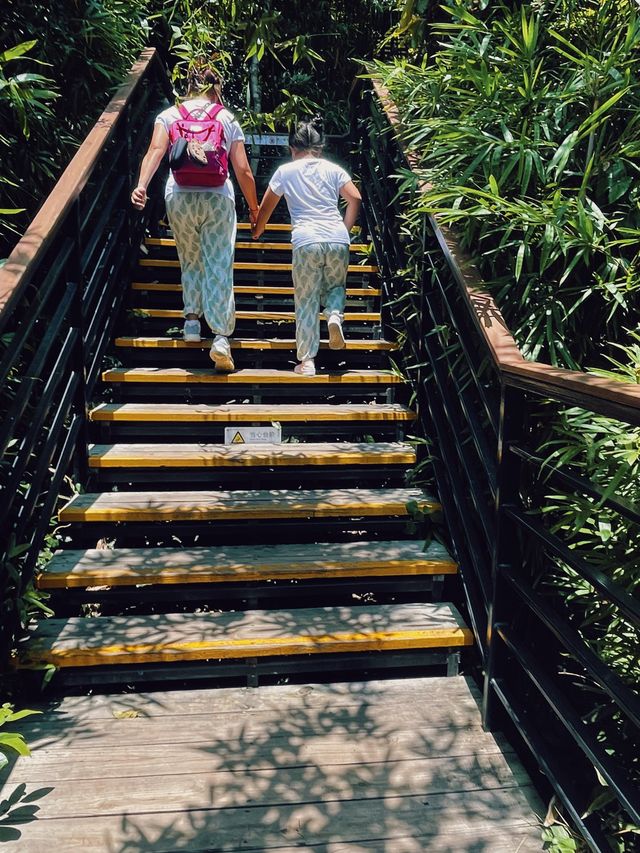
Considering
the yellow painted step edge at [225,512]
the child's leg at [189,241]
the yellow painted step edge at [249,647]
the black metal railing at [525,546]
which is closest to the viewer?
the black metal railing at [525,546]

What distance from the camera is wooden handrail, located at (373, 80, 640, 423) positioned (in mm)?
1358

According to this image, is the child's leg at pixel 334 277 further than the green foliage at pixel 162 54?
Yes

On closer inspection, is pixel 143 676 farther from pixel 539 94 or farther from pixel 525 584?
pixel 539 94

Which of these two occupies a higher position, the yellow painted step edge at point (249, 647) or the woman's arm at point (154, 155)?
the woman's arm at point (154, 155)

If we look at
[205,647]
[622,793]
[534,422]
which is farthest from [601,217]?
[205,647]

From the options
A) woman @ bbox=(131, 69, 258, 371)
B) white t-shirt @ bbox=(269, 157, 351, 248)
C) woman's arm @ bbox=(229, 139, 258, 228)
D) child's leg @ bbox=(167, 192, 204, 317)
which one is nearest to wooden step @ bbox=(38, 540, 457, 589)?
woman @ bbox=(131, 69, 258, 371)

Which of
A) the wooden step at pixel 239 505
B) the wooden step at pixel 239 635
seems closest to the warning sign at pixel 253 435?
the wooden step at pixel 239 505

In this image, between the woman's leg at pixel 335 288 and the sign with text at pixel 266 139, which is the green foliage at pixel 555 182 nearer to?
the woman's leg at pixel 335 288

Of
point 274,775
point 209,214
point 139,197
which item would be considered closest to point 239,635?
point 274,775

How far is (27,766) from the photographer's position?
1.82m

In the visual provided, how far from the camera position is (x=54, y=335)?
252 centimetres

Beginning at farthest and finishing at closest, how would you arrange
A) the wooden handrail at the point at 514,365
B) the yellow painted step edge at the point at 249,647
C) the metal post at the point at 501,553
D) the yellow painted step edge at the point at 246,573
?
the yellow painted step edge at the point at 246,573, the yellow painted step edge at the point at 249,647, the metal post at the point at 501,553, the wooden handrail at the point at 514,365

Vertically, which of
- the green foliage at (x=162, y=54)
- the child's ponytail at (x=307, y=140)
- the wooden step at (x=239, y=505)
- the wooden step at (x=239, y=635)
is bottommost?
the wooden step at (x=239, y=635)

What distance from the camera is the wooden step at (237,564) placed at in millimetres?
2338
